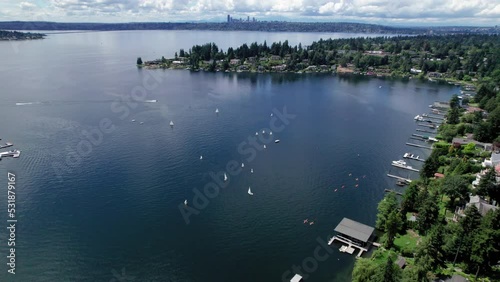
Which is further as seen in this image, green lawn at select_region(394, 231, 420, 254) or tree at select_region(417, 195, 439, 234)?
tree at select_region(417, 195, 439, 234)

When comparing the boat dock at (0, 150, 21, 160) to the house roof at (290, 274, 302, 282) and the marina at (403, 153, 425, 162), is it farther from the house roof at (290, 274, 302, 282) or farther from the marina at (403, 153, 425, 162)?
the marina at (403, 153, 425, 162)

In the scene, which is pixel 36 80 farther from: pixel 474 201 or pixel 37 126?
pixel 474 201

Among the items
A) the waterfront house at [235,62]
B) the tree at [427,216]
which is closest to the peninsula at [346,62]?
the waterfront house at [235,62]

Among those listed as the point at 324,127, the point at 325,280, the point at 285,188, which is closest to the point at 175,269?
the point at 325,280

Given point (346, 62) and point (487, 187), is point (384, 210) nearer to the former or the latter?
point (487, 187)

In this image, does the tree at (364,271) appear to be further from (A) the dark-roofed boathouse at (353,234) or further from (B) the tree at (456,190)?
(B) the tree at (456,190)

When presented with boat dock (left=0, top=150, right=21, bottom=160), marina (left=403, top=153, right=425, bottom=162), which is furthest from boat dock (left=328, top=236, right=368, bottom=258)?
boat dock (left=0, top=150, right=21, bottom=160)
